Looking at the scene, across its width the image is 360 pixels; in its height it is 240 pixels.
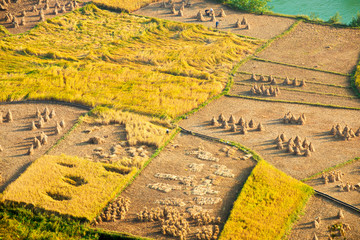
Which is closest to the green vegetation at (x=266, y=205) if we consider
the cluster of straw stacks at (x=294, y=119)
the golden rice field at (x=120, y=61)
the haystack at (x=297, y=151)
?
the haystack at (x=297, y=151)

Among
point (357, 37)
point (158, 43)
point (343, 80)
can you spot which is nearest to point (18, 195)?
point (158, 43)

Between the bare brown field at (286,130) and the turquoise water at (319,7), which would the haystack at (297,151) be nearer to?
the bare brown field at (286,130)

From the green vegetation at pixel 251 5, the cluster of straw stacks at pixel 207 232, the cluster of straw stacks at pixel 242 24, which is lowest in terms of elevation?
the cluster of straw stacks at pixel 207 232

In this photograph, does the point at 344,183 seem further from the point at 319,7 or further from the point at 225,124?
the point at 319,7

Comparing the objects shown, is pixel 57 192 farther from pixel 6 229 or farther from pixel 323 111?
pixel 323 111

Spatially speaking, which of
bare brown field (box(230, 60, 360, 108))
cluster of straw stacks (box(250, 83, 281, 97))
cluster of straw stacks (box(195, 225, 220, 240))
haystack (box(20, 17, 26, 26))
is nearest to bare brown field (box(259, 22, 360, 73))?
bare brown field (box(230, 60, 360, 108))

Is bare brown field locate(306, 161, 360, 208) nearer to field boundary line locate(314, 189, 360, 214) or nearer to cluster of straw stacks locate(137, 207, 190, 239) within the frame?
field boundary line locate(314, 189, 360, 214)
